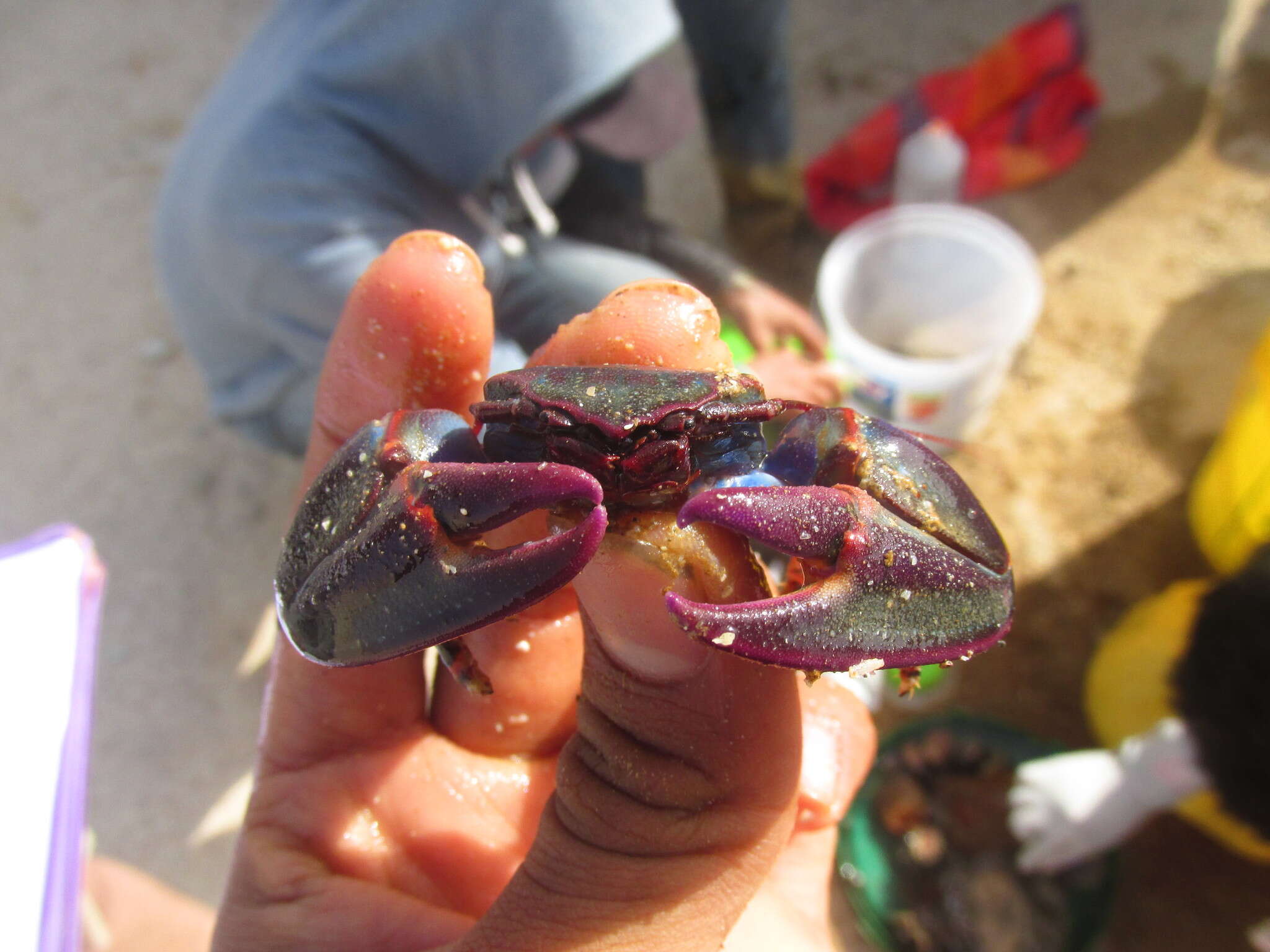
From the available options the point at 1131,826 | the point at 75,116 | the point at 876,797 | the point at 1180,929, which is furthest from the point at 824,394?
the point at 75,116

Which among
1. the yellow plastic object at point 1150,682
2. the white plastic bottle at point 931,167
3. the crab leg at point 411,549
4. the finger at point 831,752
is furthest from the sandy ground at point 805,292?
the crab leg at point 411,549

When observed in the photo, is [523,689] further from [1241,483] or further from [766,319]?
[1241,483]

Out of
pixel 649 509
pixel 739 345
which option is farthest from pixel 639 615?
pixel 739 345

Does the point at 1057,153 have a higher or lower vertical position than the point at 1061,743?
higher

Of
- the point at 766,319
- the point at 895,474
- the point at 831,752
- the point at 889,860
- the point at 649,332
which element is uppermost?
the point at 649,332

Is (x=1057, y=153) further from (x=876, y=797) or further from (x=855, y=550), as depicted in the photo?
(x=855, y=550)

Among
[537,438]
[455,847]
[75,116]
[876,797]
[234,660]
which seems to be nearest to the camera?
[537,438]
